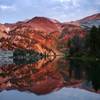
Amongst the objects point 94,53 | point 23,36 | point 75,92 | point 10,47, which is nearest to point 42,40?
point 23,36

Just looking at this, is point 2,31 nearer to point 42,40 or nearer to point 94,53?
point 42,40

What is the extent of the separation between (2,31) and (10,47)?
12091mm

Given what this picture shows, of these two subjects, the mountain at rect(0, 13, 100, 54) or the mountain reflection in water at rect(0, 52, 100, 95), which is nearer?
the mountain reflection in water at rect(0, 52, 100, 95)

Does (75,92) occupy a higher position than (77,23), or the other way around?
(77,23)

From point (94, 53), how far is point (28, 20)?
70291 millimetres

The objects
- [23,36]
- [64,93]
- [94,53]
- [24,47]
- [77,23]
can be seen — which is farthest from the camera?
[77,23]

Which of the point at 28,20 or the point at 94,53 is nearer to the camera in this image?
the point at 94,53

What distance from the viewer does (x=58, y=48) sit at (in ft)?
348

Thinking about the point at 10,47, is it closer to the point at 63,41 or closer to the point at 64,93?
the point at 63,41

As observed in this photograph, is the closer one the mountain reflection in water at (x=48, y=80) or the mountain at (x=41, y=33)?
the mountain reflection in water at (x=48, y=80)

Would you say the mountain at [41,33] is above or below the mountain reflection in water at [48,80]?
above

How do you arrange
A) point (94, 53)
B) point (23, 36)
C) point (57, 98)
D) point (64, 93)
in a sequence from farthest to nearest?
point (23, 36), point (94, 53), point (64, 93), point (57, 98)

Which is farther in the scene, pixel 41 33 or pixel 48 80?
pixel 41 33

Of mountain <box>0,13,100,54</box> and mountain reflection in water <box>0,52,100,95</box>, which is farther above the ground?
mountain <box>0,13,100,54</box>
